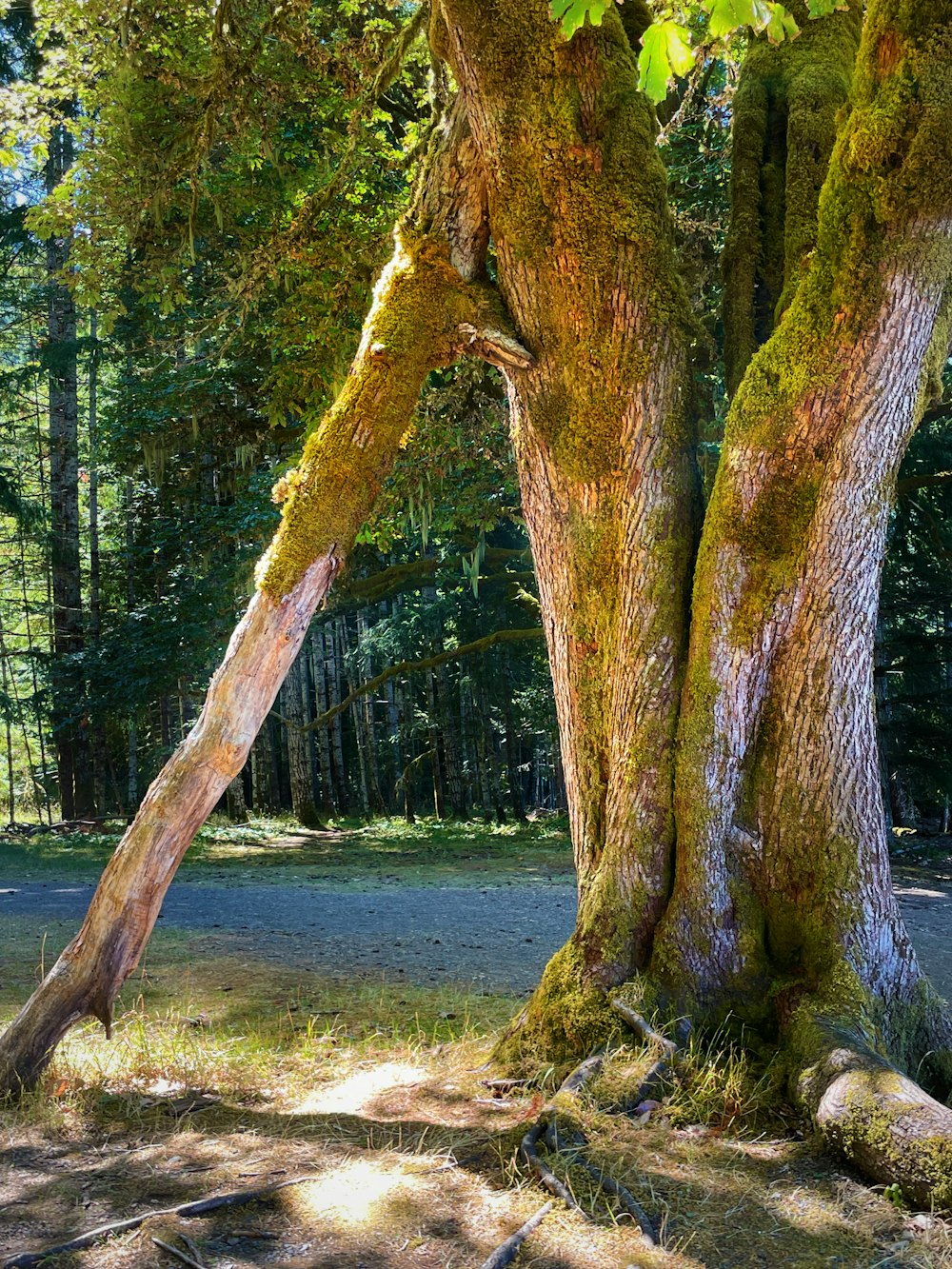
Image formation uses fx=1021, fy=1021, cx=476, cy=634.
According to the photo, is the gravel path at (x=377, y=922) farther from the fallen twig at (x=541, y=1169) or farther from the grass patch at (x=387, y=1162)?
the fallen twig at (x=541, y=1169)

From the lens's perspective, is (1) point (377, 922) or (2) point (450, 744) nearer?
(1) point (377, 922)

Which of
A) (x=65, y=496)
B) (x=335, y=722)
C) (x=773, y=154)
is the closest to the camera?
(x=773, y=154)

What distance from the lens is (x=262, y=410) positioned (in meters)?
9.76

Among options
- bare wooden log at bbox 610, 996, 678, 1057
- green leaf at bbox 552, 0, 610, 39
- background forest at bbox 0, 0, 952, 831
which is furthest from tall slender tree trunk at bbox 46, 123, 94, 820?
green leaf at bbox 552, 0, 610, 39

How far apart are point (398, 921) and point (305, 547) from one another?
5798 mm

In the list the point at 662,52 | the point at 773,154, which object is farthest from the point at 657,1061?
the point at 773,154

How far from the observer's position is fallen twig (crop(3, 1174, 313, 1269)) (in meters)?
2.78

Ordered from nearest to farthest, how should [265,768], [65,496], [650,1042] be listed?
[650,1042] < [65,496] < [265,768]

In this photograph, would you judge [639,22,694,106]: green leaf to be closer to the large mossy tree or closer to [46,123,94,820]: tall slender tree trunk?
the large mossy tree

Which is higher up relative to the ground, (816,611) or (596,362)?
(596,362)

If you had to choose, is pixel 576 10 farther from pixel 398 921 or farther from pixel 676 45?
pixel 398 921

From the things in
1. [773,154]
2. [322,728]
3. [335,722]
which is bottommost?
[322,728]

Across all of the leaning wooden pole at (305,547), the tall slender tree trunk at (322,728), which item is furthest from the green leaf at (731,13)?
the tall slender tree trunk at (322,728)

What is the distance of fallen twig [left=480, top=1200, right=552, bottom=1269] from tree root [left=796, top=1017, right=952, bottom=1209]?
3.69ft
